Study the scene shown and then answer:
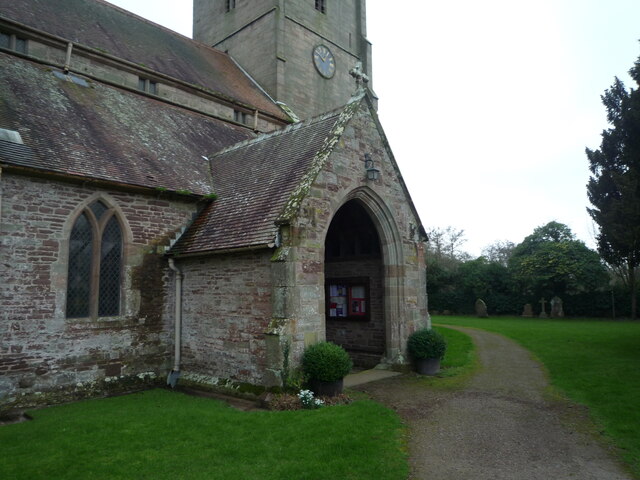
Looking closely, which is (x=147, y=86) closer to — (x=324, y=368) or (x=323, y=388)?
(x=324, y=368)

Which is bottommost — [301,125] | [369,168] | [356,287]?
[356,287]

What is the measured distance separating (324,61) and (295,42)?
226cm

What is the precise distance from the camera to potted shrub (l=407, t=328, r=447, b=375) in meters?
12.2

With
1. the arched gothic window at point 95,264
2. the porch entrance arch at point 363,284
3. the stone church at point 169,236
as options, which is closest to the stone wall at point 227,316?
the stone church at point 169,236

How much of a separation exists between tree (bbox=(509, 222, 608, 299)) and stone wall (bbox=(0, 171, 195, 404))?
2701 centimetres

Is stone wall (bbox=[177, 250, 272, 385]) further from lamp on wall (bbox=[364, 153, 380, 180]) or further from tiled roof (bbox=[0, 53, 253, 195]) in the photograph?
lamp on wall (bbox=[364, 153, 380, 180])

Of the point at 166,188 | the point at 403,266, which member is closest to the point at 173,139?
the point at 166,188

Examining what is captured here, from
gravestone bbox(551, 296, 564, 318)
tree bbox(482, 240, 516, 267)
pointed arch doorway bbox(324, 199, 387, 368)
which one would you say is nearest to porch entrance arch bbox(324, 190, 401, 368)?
pointed arch doorway bbox(324, 199, 387, 368)

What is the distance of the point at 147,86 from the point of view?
17.3 metres

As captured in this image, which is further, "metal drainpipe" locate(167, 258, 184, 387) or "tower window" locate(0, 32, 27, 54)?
"tower window" locate(0, 32, 27, 54)

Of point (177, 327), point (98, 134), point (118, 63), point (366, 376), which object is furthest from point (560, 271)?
point (98, 134)

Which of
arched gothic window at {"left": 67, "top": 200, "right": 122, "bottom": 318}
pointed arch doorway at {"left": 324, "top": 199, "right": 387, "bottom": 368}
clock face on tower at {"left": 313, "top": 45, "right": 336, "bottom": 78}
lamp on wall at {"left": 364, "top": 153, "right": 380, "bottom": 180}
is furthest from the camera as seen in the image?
clock face on tower at {"left": 313, "top": 45, "right": 336, "bottom": 78}

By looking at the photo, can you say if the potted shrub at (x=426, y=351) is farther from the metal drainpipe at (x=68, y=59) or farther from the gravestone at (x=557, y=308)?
the gravestone at (x=557, y=308)

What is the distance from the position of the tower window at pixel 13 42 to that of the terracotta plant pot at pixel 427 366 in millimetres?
15467
